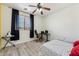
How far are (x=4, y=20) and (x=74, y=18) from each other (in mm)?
1326

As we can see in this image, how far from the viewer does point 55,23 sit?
62.6 inches

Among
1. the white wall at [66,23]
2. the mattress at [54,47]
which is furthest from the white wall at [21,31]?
the mattress at [54,47]

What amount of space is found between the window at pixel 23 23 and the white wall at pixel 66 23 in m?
0.38

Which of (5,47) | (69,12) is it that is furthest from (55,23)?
(5,47)

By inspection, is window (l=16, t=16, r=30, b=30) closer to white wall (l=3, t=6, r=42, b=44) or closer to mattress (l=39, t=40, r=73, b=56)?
white wall (l=3, t=6, r=42, b=44)

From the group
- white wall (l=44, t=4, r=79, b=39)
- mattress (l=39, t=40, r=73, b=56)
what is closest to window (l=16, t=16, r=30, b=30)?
white wall (l=44, t=4, r=79, b=39)

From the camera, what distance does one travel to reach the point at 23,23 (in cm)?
150

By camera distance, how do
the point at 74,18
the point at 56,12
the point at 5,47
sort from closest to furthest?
the point at 74,18 → the point at 56,12 → the point at 5,47

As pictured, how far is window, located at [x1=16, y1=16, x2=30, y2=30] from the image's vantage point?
1.48 meters

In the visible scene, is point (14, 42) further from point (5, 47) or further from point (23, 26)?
point (23, 26)

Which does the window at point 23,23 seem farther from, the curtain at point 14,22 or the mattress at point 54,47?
the mattress at point 54,47

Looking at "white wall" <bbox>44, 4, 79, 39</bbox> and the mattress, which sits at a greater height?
"white wall" <bbox>44, 4, 79, 39</bbox>

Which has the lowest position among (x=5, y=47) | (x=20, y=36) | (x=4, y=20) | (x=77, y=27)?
(x=5, y=47)

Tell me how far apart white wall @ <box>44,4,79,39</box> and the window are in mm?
381
